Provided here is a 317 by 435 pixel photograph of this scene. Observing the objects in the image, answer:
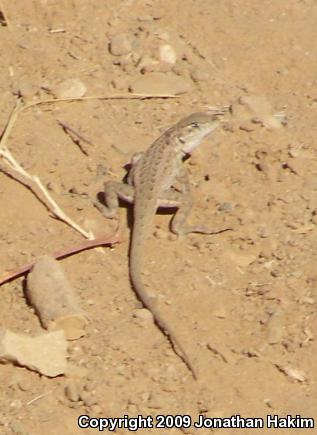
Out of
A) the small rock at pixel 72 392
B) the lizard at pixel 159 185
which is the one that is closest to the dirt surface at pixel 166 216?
the small rock at pixel 72 392

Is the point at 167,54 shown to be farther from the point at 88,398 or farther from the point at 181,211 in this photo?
the point at 88,398

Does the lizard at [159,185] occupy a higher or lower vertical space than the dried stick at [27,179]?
lower

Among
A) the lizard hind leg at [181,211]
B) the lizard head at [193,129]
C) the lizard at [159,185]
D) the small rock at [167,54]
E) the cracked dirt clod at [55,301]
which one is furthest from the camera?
the small rock at [167,54]

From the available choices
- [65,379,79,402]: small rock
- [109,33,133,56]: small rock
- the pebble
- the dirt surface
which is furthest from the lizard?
[109,33,133,56]: small rock

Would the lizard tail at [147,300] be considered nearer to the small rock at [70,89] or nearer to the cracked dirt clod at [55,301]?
the cracked dirt clod at [55,301]

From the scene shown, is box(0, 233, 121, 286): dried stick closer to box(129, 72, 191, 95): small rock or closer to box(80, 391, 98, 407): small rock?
box(80, 391, 98, 407): small rock

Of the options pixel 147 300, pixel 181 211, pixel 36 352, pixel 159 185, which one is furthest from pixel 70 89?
pixel 36 352
